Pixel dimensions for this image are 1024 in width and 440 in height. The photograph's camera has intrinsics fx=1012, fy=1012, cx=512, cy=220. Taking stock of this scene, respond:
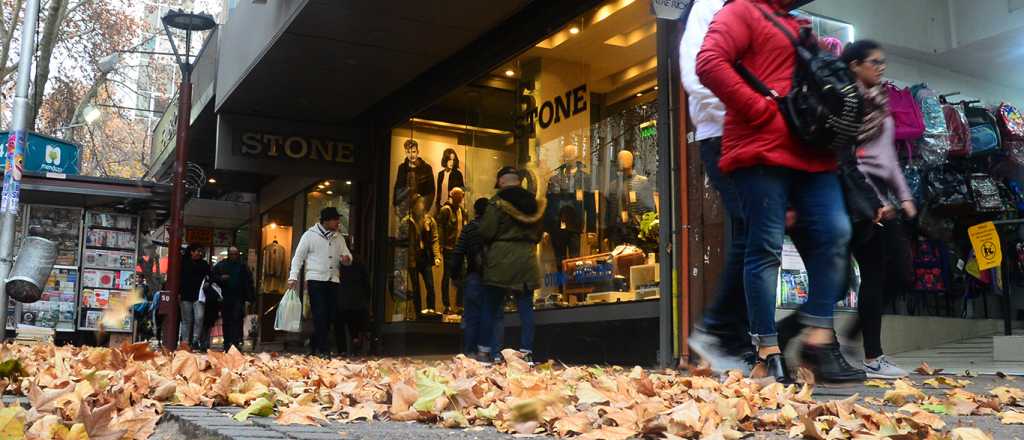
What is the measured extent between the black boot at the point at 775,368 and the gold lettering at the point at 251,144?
10466 mm

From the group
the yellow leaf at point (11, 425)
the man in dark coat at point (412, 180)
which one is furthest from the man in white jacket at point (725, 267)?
the man in dark coat at point (412, 180)

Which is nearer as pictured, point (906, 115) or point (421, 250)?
point (906, 115)

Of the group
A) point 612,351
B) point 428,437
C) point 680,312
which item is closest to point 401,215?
point 612,351

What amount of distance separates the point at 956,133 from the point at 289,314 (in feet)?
21.8

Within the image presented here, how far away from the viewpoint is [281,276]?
1997 centimetres

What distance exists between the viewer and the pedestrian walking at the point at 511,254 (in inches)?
321

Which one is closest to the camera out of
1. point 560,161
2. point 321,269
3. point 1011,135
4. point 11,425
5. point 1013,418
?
point 11,425

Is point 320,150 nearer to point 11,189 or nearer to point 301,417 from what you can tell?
point 11,189

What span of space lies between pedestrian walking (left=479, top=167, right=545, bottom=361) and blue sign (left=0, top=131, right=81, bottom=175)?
34.7 feet

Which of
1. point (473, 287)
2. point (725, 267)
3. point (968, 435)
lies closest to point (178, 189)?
point (473, 287)

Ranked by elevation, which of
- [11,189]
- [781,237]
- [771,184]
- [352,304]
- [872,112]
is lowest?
[352,304]

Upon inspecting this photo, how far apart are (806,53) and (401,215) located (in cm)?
1005

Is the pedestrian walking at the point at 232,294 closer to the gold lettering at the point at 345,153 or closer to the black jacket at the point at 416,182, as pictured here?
the gold lettering at the point at 345,153

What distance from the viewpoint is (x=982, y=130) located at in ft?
30.0
